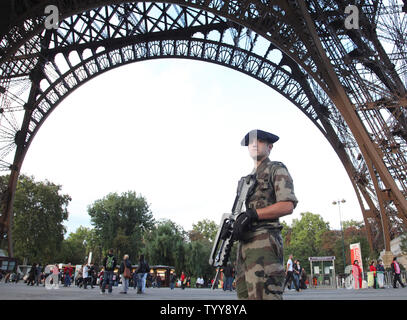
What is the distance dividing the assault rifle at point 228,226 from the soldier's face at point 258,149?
18cm

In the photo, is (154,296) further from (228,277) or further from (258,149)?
(258,149)

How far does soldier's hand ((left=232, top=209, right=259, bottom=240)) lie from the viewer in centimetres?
256

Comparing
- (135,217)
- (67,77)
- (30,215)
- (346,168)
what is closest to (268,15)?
(346,168)

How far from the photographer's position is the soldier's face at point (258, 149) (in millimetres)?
2955

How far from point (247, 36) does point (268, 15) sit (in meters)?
6.71

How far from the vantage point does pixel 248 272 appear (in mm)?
2658

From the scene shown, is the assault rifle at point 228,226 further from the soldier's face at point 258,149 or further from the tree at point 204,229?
the tree at point 204,229

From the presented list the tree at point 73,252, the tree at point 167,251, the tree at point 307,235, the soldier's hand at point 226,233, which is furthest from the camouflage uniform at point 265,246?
the tree at point 307,235

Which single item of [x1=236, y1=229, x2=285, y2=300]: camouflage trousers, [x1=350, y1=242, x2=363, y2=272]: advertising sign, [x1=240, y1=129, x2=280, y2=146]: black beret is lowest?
[x1=236, y1=229, x2=285, y2=300]: camouflage trousers

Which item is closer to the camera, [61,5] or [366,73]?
[61,5]

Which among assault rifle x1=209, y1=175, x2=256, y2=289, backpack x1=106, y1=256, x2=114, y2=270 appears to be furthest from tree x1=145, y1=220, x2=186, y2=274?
assault rifle x1=209, y1=175, x2=256, y2=289

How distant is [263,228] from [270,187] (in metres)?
0.34

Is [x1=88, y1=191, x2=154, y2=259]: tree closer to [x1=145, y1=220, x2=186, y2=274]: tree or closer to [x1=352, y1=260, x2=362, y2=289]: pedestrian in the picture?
[x1=145, y1=220, x2=186, y2=274]: tree
